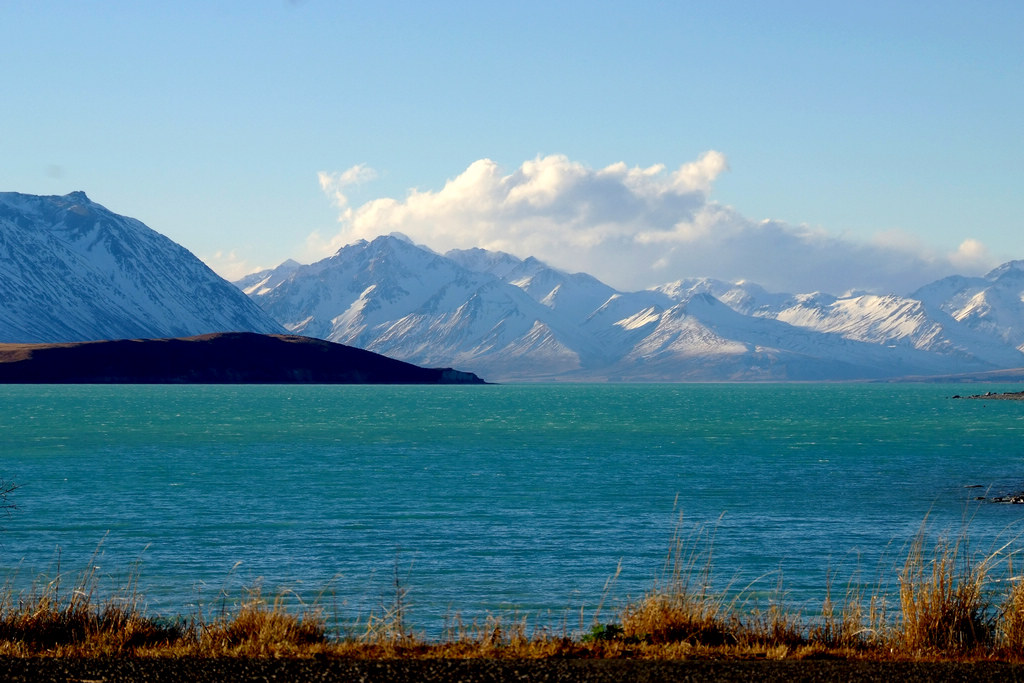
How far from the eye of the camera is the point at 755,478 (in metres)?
68.4

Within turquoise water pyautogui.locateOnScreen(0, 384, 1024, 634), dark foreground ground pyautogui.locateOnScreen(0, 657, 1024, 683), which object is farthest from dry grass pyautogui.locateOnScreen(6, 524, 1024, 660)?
turquoise water pyautogui.locateOnScreen(0, 384, 1024, 634)

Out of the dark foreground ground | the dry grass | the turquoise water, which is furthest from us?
the turquoise water

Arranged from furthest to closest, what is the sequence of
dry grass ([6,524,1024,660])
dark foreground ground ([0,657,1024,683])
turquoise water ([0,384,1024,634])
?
turquoise water ([0,384,1024,634]) → dry grass ([6,524,1024,660]) → dark foreground ground ([0,657,1024,683])

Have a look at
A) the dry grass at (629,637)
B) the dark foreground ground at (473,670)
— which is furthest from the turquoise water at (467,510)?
the dark foreground ground at (473,670)

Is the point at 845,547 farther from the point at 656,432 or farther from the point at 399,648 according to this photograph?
the point at 656,432

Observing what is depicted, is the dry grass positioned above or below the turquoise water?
above

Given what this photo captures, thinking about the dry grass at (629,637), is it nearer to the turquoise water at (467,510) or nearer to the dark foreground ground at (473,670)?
the dark foreground ground at (473,670)

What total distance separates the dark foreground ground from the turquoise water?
408 inches

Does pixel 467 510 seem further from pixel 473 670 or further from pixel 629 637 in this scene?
pixel 473 670

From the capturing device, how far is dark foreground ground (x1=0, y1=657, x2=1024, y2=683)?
12984mm

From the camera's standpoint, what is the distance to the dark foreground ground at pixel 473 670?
42.6 feet

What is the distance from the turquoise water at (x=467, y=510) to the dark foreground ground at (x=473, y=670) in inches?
408

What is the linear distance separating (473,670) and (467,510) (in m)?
37.8

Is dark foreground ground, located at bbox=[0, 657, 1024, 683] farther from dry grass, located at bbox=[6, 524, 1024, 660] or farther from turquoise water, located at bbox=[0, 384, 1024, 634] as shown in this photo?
turquoise water, located at bbox=[0, 384, 1024, 634]
